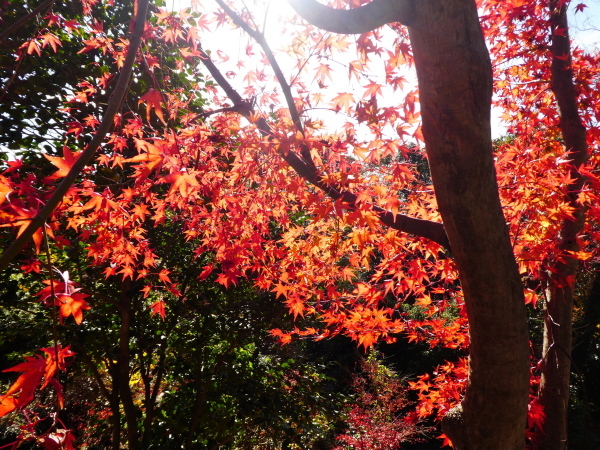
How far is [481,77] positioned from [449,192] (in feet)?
1.37

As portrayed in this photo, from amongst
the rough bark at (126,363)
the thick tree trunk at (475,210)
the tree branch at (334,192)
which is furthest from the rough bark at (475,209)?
the rough bark at (126,363)

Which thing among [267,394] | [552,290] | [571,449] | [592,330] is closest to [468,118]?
[552,290]

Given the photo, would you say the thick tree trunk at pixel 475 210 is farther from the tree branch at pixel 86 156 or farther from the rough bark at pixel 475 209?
the tree branch at pixel 86 156

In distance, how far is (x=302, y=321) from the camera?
5133mm

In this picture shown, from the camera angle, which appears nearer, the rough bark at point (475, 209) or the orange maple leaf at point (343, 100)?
the rough bark at point (475, 209)

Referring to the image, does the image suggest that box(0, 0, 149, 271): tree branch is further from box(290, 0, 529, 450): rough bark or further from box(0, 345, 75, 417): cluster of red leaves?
box(290, 0, 529, 450): rough bark

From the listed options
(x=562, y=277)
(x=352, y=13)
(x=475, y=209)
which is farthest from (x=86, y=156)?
(x=562, y=277)

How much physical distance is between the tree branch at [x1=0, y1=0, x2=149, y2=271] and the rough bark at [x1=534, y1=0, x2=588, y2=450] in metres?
2.72

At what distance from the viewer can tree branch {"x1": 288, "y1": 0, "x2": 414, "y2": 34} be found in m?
1.23

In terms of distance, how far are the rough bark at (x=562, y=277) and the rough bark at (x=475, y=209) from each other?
127 centimetres

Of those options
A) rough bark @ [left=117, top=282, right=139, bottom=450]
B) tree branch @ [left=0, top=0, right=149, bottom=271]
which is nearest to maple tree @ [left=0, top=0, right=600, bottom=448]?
tree branch @ [left=0, top=0, right=149, bottom=271]

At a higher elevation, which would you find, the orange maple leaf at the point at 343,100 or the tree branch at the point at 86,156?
the orange maple leaf at the point at 343,100

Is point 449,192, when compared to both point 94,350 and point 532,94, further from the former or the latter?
point 94,350

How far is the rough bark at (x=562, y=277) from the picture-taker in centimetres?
245
